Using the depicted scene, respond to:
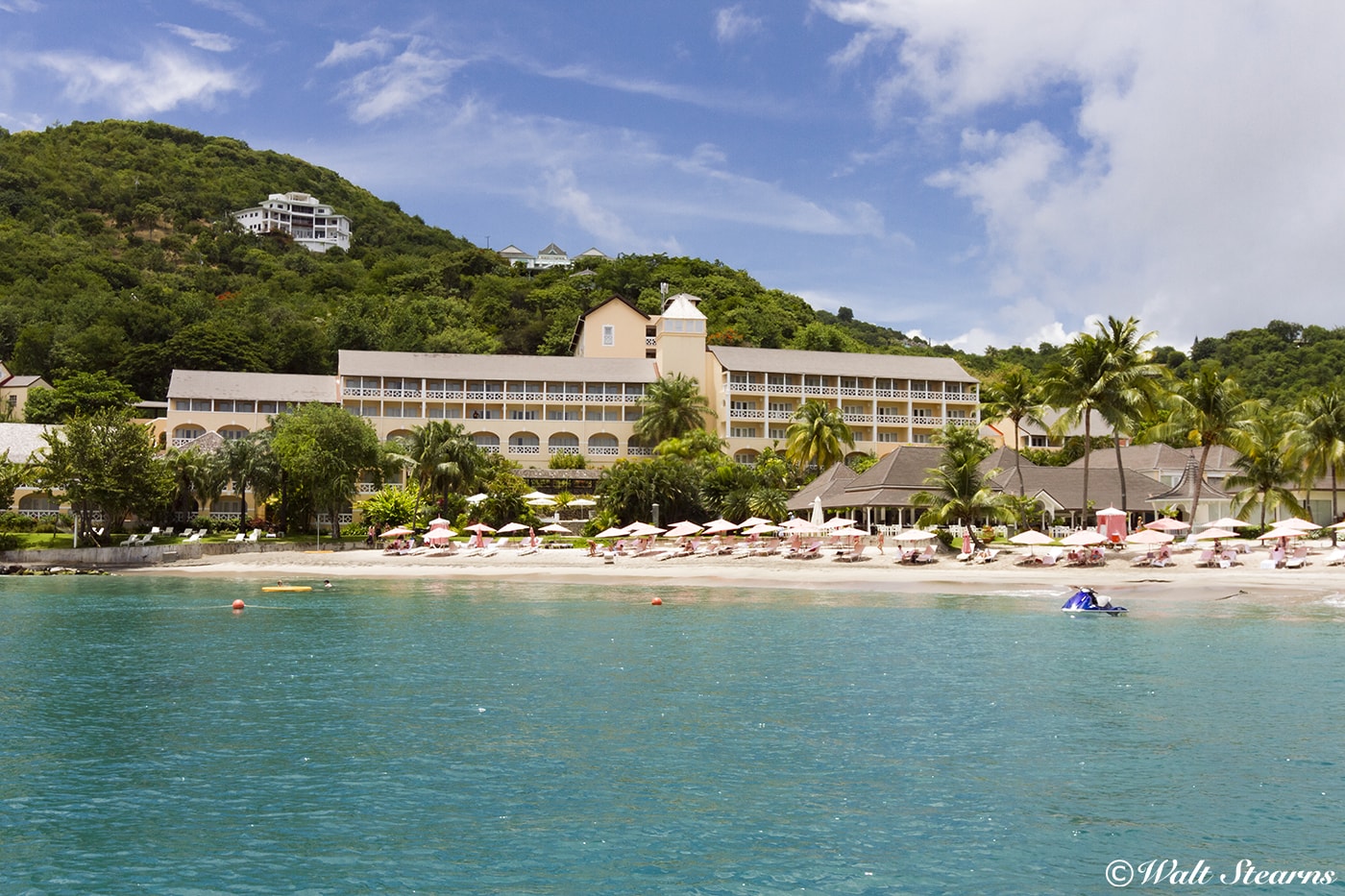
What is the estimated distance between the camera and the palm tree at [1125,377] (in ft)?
156

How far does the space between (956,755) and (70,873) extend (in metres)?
10.7

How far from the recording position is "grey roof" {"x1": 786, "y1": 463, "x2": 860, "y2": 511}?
193ft

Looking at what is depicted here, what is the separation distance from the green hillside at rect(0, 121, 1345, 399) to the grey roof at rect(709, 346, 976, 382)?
42.0 ft

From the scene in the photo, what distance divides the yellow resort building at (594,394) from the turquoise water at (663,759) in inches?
1930

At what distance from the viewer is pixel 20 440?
6575cm

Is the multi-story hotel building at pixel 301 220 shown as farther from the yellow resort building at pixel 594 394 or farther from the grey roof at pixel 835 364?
Result: the grey roof at pixel 835 364

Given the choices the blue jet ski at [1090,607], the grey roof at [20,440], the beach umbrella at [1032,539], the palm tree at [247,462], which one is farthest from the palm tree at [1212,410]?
the grey roof at [20,440]

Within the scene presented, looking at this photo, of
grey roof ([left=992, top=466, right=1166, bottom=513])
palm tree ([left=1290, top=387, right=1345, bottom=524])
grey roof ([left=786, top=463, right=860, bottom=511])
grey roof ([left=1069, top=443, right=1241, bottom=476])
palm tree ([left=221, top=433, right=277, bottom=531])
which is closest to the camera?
palm tree ([left=1290, top=387, right=1345, bottom=524])

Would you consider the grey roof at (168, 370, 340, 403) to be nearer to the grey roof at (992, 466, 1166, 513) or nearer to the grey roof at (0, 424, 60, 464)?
the grey roof at (0, 424, 60, 464)

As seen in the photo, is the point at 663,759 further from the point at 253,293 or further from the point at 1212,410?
the point at 253,293

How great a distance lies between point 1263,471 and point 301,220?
154073 millimetres

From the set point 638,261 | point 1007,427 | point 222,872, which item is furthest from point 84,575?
point 638,261

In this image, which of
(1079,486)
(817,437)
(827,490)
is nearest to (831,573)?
(827,490)

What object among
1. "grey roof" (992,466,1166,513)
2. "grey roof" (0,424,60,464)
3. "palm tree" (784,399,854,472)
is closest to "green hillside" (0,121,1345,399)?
"grey roof" (0,424,60,464)
